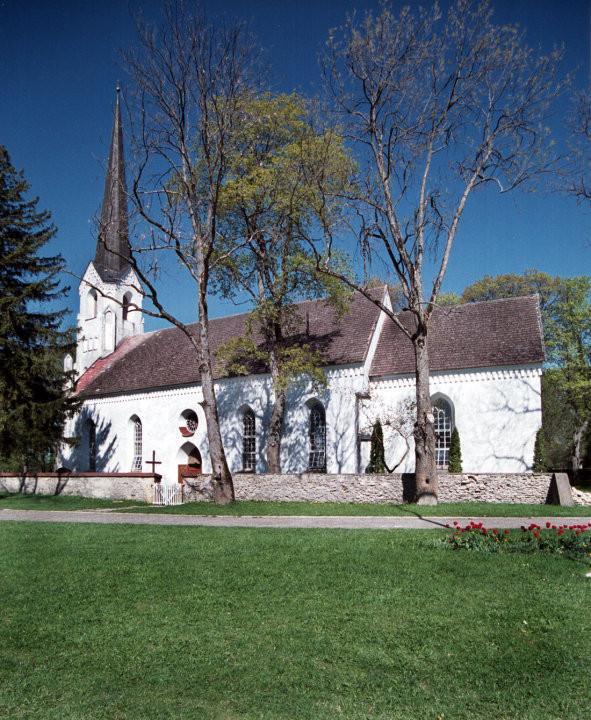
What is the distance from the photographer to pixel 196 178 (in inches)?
865

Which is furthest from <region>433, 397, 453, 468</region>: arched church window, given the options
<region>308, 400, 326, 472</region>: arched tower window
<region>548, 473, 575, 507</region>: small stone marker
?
<region>548, 473, 575, 507</region>: small stone marker

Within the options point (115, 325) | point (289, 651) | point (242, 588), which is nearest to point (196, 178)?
point (242, 588)

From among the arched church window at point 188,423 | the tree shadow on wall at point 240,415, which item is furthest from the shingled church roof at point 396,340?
the arched church window at point 188,423

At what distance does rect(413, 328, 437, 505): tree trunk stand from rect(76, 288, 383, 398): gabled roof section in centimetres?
652

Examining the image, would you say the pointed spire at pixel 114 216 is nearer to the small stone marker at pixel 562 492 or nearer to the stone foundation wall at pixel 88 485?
the stone foundation wall at pixel 88 485

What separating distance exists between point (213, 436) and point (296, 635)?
15035 millimetres

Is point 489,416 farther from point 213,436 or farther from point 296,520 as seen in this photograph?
point 296,520

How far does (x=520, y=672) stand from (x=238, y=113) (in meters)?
19.4

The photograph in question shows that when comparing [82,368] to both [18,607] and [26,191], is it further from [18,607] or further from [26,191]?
[18,607]

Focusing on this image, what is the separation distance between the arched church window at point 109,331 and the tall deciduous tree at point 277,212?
723 inches

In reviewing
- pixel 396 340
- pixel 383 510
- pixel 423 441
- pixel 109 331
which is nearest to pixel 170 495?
pixel 383 510

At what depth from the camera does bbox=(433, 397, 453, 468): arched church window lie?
27.1 metres

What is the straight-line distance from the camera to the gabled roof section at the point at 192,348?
29.2 m

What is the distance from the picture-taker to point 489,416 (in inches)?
1022
